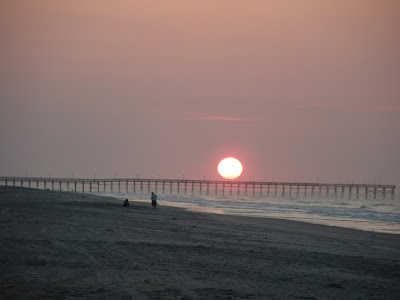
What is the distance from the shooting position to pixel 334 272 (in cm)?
1066

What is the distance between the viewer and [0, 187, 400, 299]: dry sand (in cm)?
811

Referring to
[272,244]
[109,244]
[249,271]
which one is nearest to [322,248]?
[272,244]

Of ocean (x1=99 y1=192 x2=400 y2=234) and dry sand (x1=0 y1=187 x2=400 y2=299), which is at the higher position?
dry sand (x1=0 y1=187 x2=400 y2=299)

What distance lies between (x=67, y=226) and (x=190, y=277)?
858cm

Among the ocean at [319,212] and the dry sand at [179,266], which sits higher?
the dry sand at [179,266]

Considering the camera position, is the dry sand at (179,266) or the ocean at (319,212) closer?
the dry sand at (179,266)

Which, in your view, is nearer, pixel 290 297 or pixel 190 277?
pixel 290 297

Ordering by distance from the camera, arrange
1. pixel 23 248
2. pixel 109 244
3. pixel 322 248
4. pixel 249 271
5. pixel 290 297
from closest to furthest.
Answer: pixel 290 297 < pixel 249 271 < pixel 23 248 < pixel 109 244 < pixel 322 248

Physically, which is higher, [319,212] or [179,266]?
[179,266]

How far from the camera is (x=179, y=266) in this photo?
408 inches

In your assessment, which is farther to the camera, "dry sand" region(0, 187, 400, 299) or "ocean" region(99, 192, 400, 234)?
"ocean" region(99, 192, 400, 234)

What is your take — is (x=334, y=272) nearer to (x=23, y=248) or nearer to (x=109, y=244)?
(x=109, y=244)

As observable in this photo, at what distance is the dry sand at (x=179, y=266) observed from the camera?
26.6 ft

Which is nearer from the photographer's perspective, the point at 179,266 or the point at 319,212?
the point at 179,266
